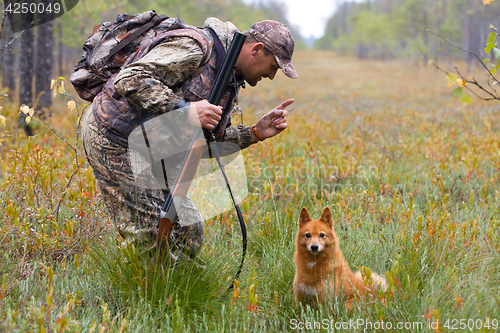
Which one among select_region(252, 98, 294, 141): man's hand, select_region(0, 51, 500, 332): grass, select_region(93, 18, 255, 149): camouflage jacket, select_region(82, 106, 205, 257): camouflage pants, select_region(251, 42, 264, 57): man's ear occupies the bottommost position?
select_region(0, 51, 500, 332): grass

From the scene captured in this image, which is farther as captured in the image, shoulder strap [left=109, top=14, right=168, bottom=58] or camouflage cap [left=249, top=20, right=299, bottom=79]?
camouflage cap [left=249, top=20, right=299, bottom=79]

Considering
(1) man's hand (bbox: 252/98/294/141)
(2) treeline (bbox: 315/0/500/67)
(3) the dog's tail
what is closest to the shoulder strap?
(1) man's hand (bbox: 252/98/294/141)

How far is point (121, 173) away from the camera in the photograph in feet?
10.3

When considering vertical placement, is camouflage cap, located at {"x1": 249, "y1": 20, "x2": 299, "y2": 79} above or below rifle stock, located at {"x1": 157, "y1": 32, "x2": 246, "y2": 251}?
above

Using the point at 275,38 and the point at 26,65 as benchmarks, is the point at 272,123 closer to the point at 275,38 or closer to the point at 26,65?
the point at 275,38

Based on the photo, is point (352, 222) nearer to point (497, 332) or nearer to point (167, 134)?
point (497, 332)

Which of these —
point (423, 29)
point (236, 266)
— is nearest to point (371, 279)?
point (236, 266)

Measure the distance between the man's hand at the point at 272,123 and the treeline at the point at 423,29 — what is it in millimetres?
32509

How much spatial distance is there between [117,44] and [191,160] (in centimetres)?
108

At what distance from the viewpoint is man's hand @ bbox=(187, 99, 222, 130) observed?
9.57 ft

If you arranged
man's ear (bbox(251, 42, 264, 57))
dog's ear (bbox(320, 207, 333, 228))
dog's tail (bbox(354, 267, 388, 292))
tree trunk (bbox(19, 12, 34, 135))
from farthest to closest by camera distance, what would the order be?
1. tree trunk (bbox(19, 12, 34, 135))
2. dog's ear (bbox(320, 207, 333, 228))
3. man's ear (bbox(251, 42, 264, 57))
4. dog's tail (bbox(354, 267, 388, 292))

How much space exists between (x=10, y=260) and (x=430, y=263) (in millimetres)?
3758

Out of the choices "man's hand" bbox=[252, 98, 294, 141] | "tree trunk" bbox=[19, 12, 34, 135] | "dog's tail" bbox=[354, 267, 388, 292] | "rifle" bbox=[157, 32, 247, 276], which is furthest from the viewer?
"tree trunk" bbox=[19, 12, 34, 135]

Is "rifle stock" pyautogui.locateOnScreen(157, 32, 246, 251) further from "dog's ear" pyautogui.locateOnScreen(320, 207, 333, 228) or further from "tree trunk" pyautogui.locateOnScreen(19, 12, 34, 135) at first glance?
"tree trunk" pyautogui.locateOnScreen(19, 12, 34, 135)
